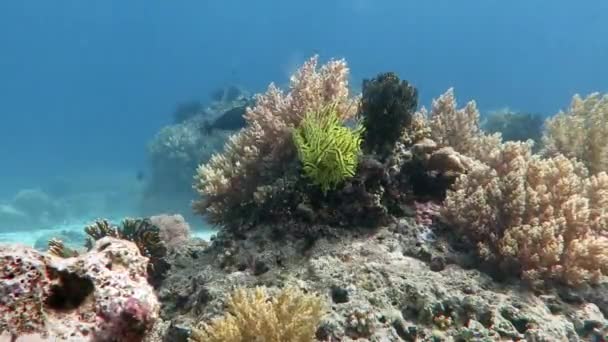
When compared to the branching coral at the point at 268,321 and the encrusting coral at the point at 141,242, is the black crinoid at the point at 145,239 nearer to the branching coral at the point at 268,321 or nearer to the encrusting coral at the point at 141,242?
the encrusting coral at the point at 141,242

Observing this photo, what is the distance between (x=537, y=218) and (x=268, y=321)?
311 centimetres

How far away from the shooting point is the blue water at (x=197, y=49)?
304ft

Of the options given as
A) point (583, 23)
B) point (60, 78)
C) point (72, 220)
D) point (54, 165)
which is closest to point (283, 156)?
point (72, 220)

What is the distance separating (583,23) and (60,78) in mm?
151845

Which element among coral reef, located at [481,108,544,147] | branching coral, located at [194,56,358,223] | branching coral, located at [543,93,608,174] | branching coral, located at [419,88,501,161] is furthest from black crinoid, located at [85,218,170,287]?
coral reef, located at [481,108,544,147]

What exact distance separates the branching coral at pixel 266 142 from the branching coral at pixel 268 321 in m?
2.38

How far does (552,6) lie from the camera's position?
128 meters

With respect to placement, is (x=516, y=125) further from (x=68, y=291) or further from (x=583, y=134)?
(x=68, y=291)

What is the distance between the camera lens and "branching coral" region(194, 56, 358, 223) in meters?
5.55

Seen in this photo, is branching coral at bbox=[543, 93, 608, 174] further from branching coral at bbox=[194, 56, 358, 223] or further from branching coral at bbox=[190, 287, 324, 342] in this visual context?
branching coral at bbox=[190, 287, 324, 342]

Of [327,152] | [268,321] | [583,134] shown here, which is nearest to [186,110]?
[583,134]

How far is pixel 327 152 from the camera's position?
4.49 meters

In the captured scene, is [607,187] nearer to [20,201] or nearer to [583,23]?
[20,201]

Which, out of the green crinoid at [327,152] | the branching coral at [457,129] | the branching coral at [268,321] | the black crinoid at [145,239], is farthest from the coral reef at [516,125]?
the branching coral at [268,321]
